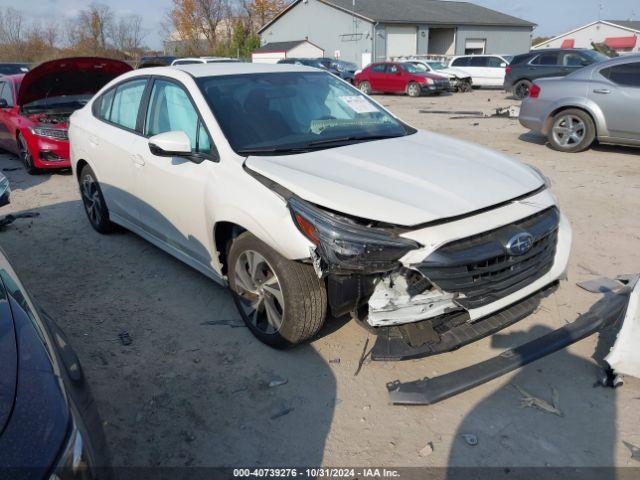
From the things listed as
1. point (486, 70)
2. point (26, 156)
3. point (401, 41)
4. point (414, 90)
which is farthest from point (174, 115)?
point (401, 41)

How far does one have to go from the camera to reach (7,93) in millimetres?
9398

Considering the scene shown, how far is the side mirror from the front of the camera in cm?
342

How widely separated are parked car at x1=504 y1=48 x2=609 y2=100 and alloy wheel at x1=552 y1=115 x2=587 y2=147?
9160 mm

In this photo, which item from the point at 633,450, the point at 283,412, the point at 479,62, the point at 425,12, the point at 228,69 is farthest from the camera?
the point at 425,12

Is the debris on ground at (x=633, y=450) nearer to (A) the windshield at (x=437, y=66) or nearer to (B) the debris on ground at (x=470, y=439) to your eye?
(B) the debris on ground at (x=470, y=439)

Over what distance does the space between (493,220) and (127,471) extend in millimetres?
2249

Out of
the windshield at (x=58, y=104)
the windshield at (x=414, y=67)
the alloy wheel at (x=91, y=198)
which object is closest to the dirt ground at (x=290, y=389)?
the alloy wheel at (x=91, y=198)

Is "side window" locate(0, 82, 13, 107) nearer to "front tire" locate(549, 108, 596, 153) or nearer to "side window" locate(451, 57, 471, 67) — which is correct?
"front tire" locate(549, 108, 596, 153)

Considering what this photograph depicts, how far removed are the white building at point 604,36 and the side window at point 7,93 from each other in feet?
189

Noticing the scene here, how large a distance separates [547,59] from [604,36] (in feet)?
173

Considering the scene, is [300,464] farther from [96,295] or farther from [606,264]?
[606,264]

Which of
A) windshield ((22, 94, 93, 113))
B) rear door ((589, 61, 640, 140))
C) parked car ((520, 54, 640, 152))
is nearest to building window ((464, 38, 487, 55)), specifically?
parked car ((520, 54, 640, 152))

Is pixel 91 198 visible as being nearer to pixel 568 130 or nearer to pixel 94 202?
pixel 94 202

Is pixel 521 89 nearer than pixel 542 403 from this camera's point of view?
No
